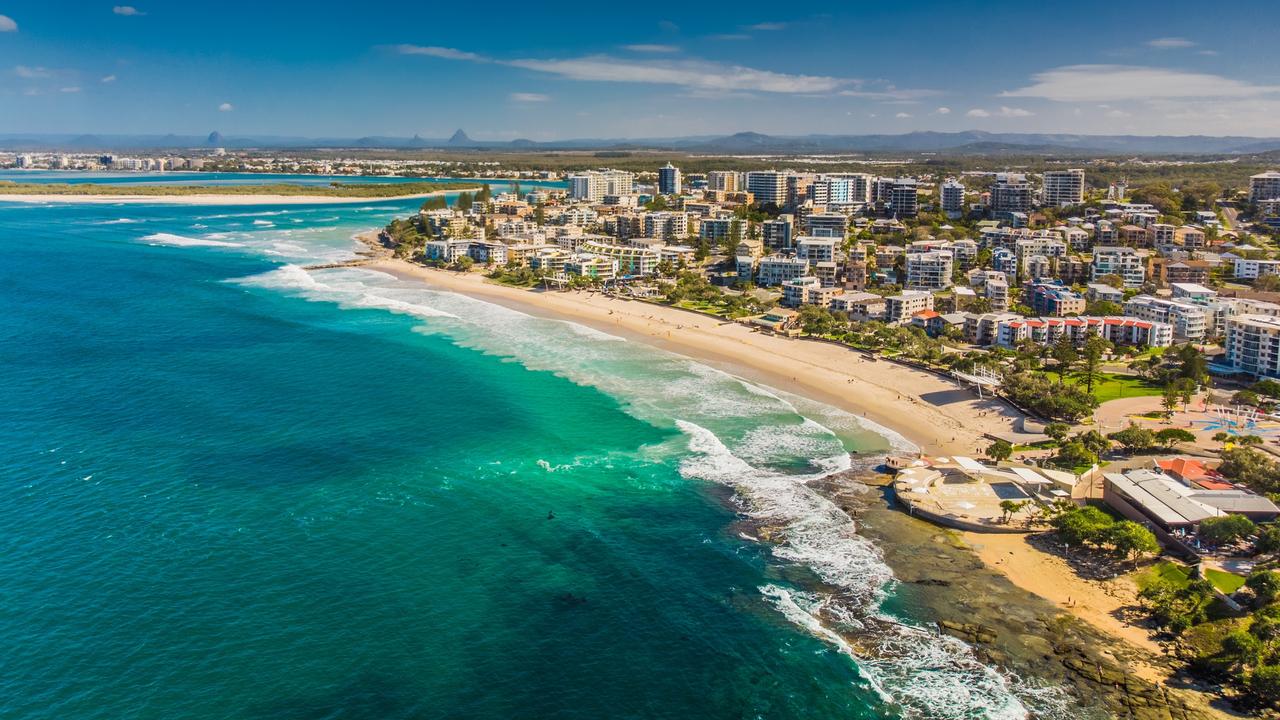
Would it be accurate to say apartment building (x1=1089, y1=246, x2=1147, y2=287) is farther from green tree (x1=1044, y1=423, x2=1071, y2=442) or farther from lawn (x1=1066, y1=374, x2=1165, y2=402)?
green tree (x1=1044, y1=423, x2=1071, y2=442)

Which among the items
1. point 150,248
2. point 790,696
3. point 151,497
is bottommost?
point 790,696

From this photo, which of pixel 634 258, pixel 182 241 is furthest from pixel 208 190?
pixel 634 258

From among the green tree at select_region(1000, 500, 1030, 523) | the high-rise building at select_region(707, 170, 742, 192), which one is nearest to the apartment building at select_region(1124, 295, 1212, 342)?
the green tree at select_region(1000, 500, 1030, 523)

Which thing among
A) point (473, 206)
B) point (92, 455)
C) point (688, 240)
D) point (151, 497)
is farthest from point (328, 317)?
point (473, 206)

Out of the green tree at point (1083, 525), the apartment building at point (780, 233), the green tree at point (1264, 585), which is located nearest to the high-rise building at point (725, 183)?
the apartment building at point (780, 233)

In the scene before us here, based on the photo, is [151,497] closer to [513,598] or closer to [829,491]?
[513,598]

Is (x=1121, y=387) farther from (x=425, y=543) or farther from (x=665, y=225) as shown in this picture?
(x=665, y=225)
